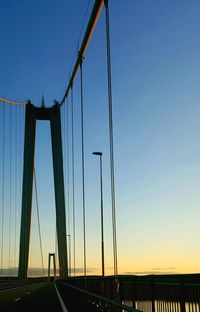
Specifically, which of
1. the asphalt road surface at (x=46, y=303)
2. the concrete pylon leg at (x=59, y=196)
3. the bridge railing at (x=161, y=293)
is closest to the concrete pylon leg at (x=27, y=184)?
the concrete pylon leg at (x=59, y=196)

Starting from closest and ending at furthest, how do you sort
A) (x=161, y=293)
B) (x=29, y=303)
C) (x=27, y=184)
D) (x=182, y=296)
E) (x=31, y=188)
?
(x=182, y=296) → (x=161, y=293) → (x=29, y=303) → (x=27, y=184) → (x=31, y=188)

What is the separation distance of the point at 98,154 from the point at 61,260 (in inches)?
738

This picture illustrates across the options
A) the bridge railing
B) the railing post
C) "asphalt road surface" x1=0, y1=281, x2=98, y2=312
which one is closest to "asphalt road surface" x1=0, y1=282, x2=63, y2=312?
"asphalt road surface" x1=0, y1=281, x2=98, y2=312

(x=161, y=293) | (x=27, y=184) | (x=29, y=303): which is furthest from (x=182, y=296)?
(x=27, y=184)

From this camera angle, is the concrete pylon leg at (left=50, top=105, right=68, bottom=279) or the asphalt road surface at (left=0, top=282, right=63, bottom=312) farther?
the concrete pylon leg at (left=50, top=105, right=68, bottom=279)

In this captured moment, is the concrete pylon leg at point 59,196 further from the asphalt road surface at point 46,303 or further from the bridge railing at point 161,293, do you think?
the bridge railing at point 161,293

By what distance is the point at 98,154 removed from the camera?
35.2 m

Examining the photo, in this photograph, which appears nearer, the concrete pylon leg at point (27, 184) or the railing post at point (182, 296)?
→ the railing post at point (182, 296)

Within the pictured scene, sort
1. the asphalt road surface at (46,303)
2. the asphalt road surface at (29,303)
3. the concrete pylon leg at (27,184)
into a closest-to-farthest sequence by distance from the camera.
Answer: the asphalt road surface at (46,303)
the asphalt road surface at (29,303)
the concrete pylon leg at (27,184)

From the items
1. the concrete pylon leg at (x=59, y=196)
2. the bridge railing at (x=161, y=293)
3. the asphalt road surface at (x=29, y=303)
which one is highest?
the concrete pylon leg at (x=59, y=196)

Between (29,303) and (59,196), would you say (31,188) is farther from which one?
(29,303)

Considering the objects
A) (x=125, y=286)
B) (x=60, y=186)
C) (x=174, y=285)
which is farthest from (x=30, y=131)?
(x=174, y=285)

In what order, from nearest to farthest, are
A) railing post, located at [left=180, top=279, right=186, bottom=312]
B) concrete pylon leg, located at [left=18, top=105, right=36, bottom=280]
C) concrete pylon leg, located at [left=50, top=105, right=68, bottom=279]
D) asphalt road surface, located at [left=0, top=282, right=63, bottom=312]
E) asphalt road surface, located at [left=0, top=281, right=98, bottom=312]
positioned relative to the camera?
railing post, located at [left=180, top=279, right=186, bottom=312] < asphalt road surface, located at [left=0, top=281, right=98, bottom=312] < asphalt road surface, located at [left=0, top=282, right=63, bottom=312] < concrete pylon leg, located at [left=18, top=105, right=36, bottom=280] < concrete pylon leg, located at [left=50, top=105, right=68, bottom=279]

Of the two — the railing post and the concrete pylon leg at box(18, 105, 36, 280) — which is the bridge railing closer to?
the railing post
